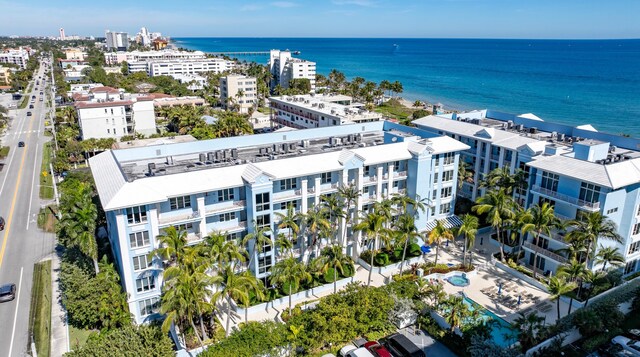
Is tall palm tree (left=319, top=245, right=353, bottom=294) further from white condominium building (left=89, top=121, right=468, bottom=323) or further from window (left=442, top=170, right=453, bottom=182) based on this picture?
window (left=442, top=170, right=453, bottom=182)

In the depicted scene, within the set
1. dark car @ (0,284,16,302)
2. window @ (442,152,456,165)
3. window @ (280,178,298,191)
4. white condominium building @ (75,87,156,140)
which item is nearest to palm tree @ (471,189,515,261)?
window @ (442,152,456,165)

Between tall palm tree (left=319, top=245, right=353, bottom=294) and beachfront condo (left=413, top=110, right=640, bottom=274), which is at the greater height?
beachfront condo (left=413, top=110, right=640, bottom=274)

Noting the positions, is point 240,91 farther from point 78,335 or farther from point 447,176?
point 78,335

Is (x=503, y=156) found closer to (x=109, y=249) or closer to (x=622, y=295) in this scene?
(x=622, y=295)

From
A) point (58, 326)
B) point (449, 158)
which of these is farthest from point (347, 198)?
point (58, 326)

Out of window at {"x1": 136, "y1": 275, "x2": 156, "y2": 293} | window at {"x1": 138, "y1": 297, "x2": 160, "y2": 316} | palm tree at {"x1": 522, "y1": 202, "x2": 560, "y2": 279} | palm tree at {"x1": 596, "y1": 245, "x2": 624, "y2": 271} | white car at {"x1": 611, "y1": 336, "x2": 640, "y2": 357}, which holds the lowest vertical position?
white car at {"x1": 611, "y1": 336, "x2": 640, "y2": 357}

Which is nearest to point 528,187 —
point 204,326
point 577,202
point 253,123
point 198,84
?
point 577,202
